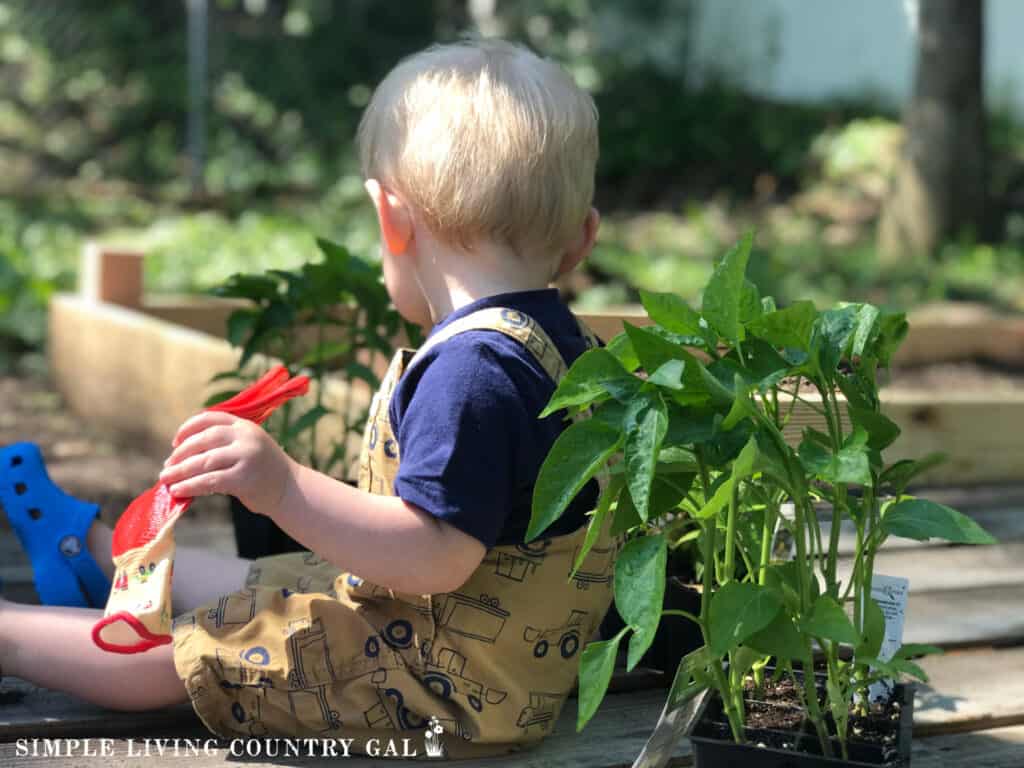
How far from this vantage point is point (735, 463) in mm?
1337

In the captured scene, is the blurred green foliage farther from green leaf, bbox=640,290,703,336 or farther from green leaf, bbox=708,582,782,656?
green leaf, bbox=708,582,782,656

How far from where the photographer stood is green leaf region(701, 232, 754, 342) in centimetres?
142

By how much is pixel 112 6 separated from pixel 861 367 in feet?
37.2

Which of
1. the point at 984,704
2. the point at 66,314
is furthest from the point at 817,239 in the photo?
the point at 984,704

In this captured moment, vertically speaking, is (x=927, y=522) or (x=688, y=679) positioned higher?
(x=927, y=522)

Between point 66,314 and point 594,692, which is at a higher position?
point 594,692

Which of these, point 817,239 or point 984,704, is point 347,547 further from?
point 817,239

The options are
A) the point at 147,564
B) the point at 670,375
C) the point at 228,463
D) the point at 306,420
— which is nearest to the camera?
the point at 670,375

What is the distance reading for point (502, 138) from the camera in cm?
179

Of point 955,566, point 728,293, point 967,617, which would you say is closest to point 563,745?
point 728,293

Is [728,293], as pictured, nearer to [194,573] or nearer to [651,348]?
[651,348]

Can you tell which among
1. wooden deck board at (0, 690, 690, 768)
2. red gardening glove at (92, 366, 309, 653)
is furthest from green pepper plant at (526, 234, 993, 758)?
red gardening glove at (92, 366, 309, 653)

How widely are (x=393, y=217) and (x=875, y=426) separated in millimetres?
768

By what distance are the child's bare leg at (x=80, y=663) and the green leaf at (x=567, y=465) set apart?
75cm
